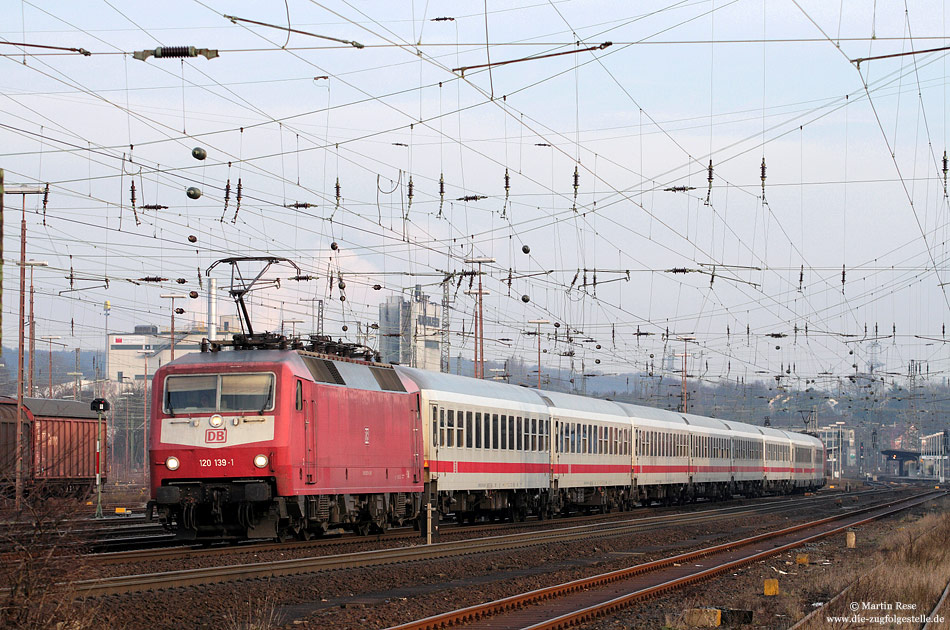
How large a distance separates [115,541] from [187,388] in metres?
4.46

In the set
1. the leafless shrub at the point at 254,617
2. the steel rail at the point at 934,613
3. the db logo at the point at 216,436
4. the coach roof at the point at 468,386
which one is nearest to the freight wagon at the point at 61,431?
the coach roof at the point at 468,386

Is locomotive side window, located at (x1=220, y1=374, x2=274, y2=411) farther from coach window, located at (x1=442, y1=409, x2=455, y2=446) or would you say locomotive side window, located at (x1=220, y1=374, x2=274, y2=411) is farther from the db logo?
coach window, located at (x1=442, y1=409, x2=455, y2=446)

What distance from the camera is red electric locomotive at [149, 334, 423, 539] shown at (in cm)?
2216

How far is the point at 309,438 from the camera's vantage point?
23.0 meters

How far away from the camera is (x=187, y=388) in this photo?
22812mm

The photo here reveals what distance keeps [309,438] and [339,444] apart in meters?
1.50

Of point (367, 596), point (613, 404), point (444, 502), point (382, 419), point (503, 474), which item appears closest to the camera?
point (367, 596)

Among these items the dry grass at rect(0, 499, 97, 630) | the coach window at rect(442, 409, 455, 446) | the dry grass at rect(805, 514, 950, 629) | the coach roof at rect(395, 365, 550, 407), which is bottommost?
the dry grass at rect(805, 514, 950, 629)

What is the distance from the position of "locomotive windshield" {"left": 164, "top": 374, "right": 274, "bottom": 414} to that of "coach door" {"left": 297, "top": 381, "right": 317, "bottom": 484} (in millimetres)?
731

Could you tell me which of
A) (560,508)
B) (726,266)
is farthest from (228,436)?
(726,266)

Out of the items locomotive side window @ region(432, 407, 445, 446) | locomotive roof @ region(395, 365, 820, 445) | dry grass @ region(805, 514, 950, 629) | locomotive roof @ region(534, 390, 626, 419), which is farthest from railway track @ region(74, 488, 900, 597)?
dry grass @ region(805, 514, 950, 629)

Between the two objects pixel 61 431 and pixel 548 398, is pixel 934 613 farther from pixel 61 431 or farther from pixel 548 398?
pixel 61 431

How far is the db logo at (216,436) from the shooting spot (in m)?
22.3

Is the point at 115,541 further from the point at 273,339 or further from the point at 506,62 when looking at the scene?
the point at 506,62
